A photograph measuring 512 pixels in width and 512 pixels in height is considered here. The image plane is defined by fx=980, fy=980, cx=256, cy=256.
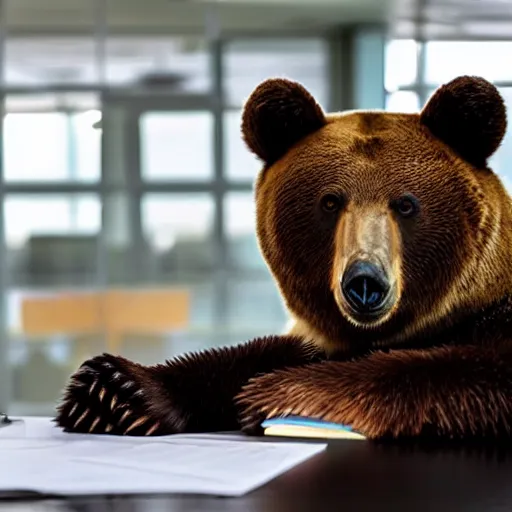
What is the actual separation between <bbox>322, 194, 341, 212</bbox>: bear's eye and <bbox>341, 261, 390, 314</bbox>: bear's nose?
9 cm

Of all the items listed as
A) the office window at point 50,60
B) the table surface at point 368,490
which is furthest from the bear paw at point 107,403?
the office window at point 50,60

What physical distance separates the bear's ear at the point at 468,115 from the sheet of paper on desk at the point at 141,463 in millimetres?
348

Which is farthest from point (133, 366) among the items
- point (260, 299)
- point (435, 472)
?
point (260, 299)

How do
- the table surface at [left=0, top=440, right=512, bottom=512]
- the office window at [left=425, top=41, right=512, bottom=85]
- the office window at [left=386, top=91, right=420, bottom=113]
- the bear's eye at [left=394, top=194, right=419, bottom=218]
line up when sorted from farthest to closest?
the office window at [left=425, top=41, right=512, bottom=85] → the office window at [left=386, top=91, right=420, bottom=113] → the bear's eye at [left=394, top=194, right=419, bottom=218] → the table surface at [left=0, top=440, right=512, bottom=512]

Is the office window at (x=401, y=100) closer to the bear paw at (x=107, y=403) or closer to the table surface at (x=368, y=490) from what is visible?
the bear paw at (x=107, y=403)

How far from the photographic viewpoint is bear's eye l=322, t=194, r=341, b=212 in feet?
2.90

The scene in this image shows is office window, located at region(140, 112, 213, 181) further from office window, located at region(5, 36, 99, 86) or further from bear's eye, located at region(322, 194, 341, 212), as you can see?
bear's eye, located at region(322, 194, 341, 212)

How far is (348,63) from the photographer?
11.1 feet

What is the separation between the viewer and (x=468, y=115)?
35.6 inches

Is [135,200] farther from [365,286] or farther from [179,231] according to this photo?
[365,286]

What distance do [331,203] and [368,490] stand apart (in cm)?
37

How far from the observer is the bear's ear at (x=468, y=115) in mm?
905

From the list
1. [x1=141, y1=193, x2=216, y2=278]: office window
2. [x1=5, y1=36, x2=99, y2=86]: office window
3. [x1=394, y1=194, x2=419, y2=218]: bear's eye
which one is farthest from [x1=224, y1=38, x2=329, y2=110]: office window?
[x1=394, y1=194, x2=419, y2=218]: bear's eye

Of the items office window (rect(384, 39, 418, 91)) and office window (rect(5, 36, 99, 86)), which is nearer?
office window (rect(384, 39, 418, 91))
